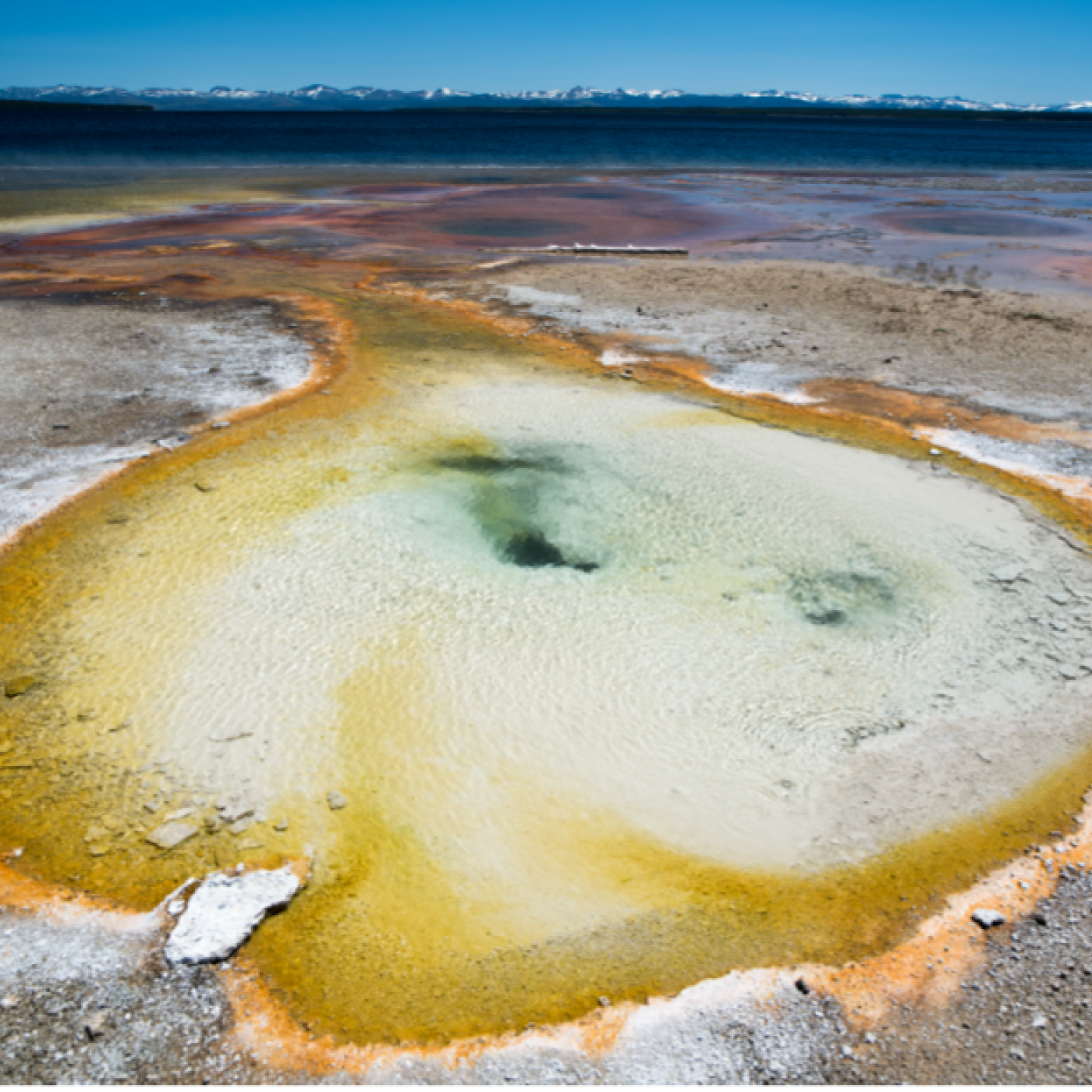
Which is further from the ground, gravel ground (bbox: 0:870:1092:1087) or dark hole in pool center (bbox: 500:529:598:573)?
dark hole in pool center (bbox: 500:529:598:573)

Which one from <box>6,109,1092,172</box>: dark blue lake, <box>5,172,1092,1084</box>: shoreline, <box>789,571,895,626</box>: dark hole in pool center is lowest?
<box>5,172,1092,1084</box>: shoreline

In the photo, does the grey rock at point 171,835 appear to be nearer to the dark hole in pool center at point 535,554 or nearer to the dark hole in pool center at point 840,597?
the dark hole in pool center at point 535,554

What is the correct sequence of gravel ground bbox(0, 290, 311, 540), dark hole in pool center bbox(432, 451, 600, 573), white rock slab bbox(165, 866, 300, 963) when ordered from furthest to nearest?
gravel ground bbox(0, 290, 311, 540)
dark hole in pool center bbox(432, 451, 600, 573)
white rock slab bbox(165, 866, 300, 963)

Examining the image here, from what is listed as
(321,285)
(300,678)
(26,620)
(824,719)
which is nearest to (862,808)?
(824,719)

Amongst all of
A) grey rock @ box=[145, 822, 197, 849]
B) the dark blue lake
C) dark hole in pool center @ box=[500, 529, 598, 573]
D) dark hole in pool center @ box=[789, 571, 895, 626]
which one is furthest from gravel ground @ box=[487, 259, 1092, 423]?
the dark blue lake

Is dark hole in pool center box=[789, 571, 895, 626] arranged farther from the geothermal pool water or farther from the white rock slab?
the white rock slab

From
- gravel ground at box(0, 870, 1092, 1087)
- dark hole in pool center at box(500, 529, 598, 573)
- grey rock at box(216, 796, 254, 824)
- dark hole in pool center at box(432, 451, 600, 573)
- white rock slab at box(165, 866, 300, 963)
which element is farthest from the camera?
dark hole in pool center at box(432, 451, 600, 573)
